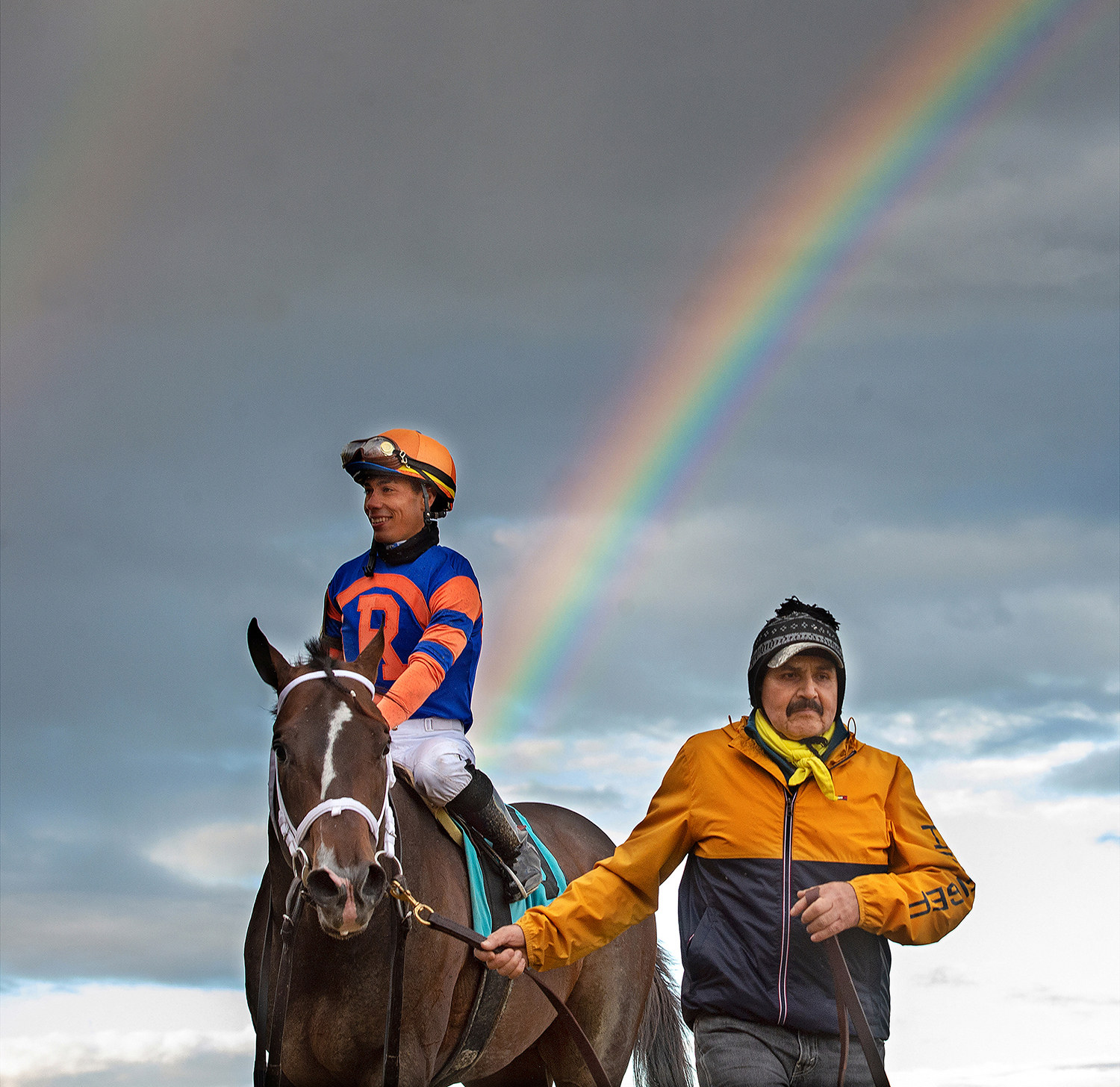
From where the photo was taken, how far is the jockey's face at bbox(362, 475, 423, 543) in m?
7.73

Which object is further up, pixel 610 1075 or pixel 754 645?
pixel 754 645

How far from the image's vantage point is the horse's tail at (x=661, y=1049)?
9828 mm

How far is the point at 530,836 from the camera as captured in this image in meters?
7.87

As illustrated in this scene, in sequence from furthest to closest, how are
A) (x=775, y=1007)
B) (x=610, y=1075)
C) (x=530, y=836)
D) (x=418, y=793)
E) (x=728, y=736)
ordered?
(x=610, y=1075) < (x=530, y=836) < (x=418, y=793) < (x=728, y=736) < (x=775, y=1007)

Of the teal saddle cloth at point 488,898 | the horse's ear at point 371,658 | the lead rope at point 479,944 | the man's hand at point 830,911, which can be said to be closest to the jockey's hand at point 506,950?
the lead rope at point 479,944

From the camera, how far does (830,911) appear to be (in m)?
4.25

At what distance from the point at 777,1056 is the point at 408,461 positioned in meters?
4.28

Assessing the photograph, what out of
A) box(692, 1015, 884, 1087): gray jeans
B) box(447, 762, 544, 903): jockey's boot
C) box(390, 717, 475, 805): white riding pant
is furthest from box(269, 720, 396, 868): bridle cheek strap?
box(692, 1015, 884, 1087): gray jeans

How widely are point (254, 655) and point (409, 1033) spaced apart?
6.12 feet

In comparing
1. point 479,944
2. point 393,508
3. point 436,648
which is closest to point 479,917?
point 436,648

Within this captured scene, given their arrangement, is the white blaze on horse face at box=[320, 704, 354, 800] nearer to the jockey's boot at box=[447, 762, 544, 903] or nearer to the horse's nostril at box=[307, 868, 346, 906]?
the horse's nostril at box=[307, 868, 346, 906]

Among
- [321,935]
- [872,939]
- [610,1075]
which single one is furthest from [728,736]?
[610,1075]

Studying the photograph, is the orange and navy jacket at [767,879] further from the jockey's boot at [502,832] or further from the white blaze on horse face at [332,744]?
the jockey's boot at [502,832]

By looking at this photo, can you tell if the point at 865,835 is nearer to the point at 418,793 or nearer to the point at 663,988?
A: the point at 418,793
